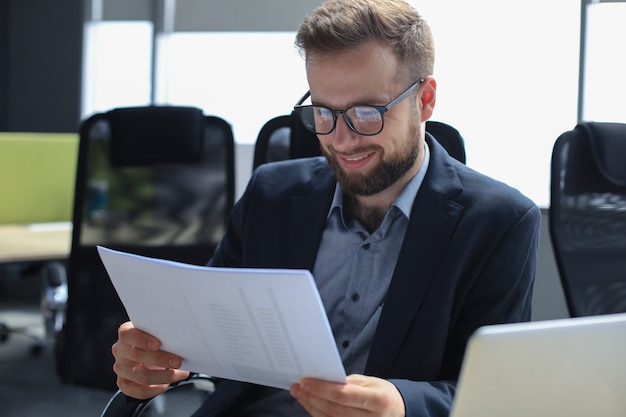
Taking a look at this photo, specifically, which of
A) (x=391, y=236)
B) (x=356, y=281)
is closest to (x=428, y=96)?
(x=391, y=236)

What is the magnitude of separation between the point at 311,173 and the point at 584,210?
0.71 meters

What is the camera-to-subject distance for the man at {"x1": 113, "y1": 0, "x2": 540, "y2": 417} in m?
1.52

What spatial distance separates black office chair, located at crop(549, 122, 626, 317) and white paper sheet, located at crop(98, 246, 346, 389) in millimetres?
1020

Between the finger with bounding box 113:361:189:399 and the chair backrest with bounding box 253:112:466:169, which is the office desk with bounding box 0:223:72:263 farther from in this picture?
the finger with bounding box 113:361:189:399

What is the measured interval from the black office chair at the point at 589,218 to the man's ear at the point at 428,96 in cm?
50

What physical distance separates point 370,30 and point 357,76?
90mm

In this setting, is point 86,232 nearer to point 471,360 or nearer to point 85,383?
point 85,383

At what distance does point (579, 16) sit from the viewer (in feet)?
11.9

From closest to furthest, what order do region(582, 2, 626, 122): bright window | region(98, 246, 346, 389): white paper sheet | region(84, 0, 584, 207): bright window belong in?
region(98, 246, 346, 389): white paper sheet → region(582, 2, 626, 122): bright window → region(84, 0, 584, 207): bright window

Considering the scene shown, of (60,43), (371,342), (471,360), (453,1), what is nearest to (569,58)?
(453,1)

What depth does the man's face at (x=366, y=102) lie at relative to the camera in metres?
1.53

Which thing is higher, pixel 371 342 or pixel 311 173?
pixel 311 173

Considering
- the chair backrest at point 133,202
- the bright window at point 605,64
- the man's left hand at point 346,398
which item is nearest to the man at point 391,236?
the man's left hand at point 346,398

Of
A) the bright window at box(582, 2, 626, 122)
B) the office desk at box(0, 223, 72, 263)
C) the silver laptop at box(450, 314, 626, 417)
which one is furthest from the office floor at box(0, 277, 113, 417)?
the silver laptop at box(450, 314, 626, 417)
